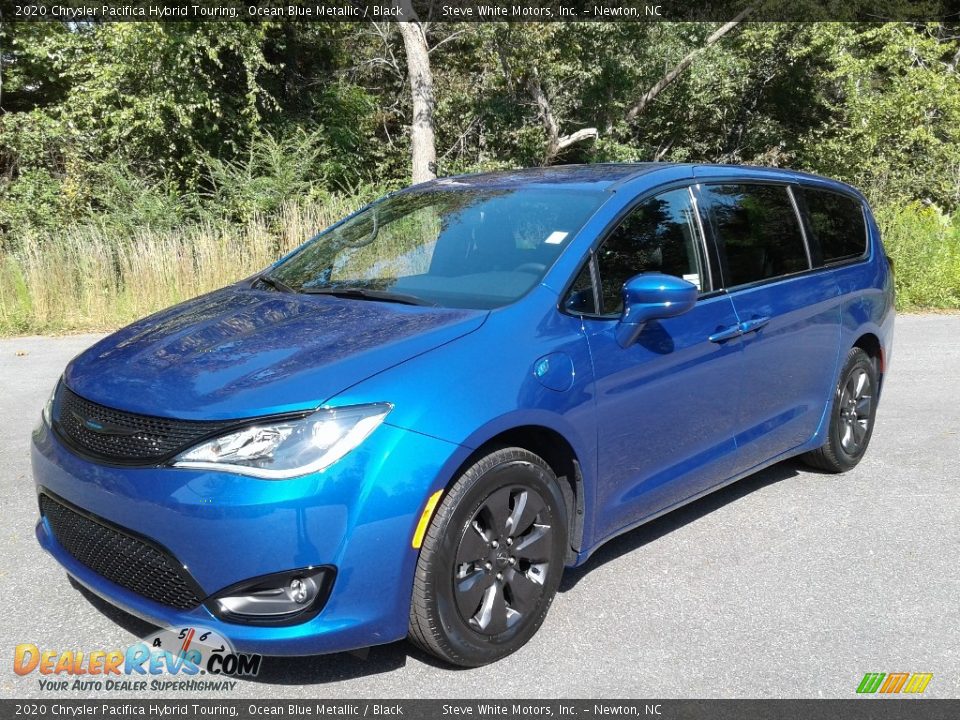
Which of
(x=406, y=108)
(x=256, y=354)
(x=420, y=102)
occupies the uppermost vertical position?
(x=420, y=102)

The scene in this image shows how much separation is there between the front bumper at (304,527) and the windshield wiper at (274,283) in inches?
53.6

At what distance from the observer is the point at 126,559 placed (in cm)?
297

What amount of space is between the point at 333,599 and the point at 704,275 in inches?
90.1

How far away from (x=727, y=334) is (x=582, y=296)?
880mm

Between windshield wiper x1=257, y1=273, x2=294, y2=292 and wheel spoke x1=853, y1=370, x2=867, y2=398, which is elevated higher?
windshield wiper x1=257, y1=273, x2=294, y2=292

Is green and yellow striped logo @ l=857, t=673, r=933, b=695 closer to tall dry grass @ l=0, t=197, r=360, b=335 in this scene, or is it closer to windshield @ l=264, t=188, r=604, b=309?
windshield @ l=264, t=188, r=604, b=309

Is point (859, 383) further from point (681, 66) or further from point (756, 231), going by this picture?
point (681, 66)

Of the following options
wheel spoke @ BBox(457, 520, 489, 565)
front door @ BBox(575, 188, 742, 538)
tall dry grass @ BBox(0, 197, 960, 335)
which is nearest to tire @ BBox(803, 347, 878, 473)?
front door @ BBox(575, 188, 742, 538)

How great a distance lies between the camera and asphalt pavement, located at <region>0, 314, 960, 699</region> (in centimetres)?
316

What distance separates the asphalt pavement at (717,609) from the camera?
3.16 m

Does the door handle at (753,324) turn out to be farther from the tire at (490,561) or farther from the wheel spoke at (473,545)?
the wheel spoke at (473,545)

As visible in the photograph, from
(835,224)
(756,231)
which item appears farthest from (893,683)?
(835,224)

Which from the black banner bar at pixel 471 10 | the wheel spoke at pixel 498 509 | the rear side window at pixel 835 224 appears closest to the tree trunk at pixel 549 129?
the black banner bar at pixel 471 10

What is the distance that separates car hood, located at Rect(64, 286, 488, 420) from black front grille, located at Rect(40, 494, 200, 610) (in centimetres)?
42
